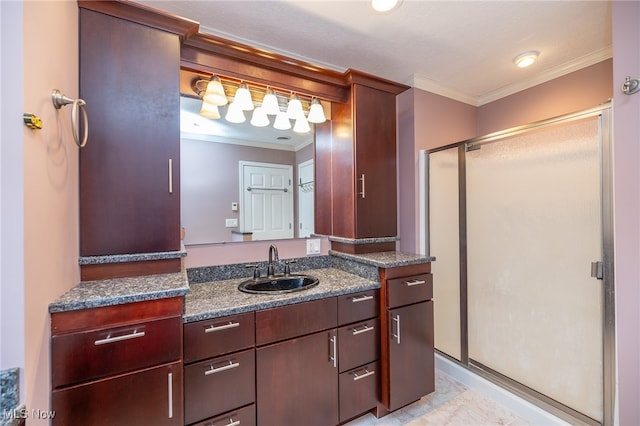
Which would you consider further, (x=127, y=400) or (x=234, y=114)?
(x=234, y=114)

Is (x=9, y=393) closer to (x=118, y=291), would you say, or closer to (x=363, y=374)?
(x=118, y=291)

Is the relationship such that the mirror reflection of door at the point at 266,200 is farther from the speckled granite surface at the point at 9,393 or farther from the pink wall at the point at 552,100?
the pink wall at the point at 552,100

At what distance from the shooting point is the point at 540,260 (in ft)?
6.07

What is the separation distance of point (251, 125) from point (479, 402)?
2453 millimetres

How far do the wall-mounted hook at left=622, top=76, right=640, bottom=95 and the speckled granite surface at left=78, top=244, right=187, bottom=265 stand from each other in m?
2.25

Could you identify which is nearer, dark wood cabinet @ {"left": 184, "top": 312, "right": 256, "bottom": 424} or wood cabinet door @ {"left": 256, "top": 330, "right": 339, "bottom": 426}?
dark wood cabinet @ {"left": 184, "top": 312, "right": 256, "bottom": 424}

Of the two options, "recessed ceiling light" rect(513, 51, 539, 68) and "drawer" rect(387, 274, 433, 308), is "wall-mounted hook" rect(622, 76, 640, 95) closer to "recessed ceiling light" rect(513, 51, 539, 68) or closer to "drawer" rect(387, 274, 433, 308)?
"recessed ceiling light" rect(513, 51, 539, 68)

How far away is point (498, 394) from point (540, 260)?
0.96 meters

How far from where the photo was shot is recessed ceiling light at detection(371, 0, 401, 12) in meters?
1.50

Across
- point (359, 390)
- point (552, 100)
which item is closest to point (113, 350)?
point (359, 390)

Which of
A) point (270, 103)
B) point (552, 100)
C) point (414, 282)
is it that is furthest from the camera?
point (552, 100)

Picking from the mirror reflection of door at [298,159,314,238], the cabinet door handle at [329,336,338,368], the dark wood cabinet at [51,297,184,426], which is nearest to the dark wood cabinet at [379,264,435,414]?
the cabinet door handle at [329,336,338,368]

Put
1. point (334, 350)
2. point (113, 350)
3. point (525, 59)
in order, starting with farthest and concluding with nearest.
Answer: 1. point (525, 59)
2. point (334, 350)
3. point (113, 350)

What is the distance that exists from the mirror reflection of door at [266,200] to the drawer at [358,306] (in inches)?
27.0
